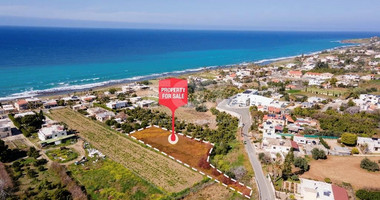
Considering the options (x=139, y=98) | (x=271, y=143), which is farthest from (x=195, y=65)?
(x=271, y=143)

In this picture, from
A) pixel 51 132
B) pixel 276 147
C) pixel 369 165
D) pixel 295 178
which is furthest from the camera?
pixel 51 132

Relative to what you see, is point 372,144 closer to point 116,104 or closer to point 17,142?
point 116,104

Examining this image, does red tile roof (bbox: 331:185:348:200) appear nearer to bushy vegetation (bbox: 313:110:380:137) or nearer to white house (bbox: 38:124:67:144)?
bushy vegetation (bbox: 313:110:380:137)

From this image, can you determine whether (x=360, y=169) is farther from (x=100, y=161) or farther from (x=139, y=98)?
(x=139, y=98)

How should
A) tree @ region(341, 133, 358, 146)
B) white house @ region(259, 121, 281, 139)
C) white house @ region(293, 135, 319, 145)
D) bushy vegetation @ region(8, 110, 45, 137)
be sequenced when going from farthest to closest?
bushy vegetation @ region(8, 110, 45, 137) → white house @ region(259, 121, 281, 139) → white house @ region(293, 135, 319, 145) → tree @ region(341, 133, 358, 146)

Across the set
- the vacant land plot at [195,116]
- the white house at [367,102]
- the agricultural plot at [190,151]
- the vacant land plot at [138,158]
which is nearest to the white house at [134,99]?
the vacant land plot at [195,116]

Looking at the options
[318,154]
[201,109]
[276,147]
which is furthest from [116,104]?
[318,154]

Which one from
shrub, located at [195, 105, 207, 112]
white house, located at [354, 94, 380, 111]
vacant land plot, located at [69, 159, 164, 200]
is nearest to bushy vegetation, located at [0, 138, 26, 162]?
vacant land plot, located at [69, 159, 164, 200]
